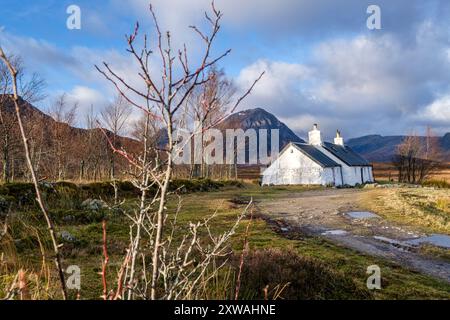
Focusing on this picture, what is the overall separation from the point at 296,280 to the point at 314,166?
33.6 meters

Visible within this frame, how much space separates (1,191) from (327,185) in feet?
101

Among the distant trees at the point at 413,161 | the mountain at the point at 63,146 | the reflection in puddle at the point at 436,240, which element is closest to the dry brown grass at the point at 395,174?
the distant trees at the point at 413,161

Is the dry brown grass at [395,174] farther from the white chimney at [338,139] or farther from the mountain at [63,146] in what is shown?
the mountain at [63,146]

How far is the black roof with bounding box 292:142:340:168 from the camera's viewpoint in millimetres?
37850

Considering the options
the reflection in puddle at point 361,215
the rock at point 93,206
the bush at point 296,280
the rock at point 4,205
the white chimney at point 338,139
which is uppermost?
the white chimney at point 338,139

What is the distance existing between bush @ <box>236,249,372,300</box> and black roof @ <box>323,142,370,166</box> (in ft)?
127

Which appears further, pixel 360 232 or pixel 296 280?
pixel 360 232

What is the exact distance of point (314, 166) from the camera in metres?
37.7

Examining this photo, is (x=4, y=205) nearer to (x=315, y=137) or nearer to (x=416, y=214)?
(x=416, y=214)

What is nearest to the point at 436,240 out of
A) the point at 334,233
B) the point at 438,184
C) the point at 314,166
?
the point at 334,233

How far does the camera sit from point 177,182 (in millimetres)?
22734

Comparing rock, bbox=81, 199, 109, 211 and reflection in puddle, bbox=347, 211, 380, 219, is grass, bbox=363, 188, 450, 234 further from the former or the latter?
rock, bbox=81, 199, 109, 211

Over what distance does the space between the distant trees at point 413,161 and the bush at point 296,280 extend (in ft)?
150

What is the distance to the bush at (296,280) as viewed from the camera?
480cm
